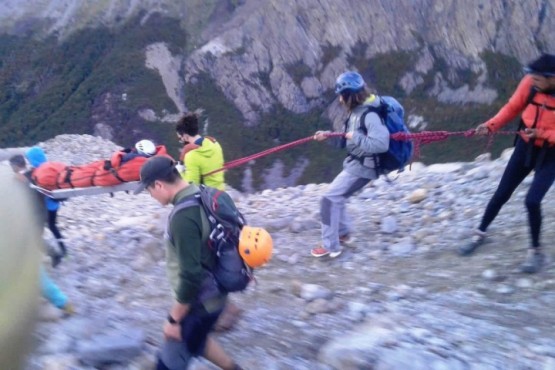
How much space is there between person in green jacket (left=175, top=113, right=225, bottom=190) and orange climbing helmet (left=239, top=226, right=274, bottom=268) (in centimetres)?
321

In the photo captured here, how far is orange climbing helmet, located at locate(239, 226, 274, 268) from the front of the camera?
12.7ft

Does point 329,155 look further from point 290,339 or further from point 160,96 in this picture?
point 290,339

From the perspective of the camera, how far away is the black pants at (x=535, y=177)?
18.7ft

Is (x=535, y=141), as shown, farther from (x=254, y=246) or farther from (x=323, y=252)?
(x=254, y=246)

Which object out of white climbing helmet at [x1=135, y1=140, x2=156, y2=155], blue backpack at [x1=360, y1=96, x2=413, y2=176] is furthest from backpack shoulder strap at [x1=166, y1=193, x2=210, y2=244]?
white climbing helmet at [x1=135, y1=140, x2=156, y2=155]

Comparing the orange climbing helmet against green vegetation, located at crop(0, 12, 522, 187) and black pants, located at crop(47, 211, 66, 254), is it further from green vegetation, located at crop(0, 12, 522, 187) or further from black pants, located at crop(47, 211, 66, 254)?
green vegetation, located at crop(0, 12, 522, 187)

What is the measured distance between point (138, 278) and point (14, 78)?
109m

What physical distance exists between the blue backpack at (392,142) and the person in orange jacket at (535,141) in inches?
40.4

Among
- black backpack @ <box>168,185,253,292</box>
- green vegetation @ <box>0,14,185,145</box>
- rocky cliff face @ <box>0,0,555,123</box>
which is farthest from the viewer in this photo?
green vegetation @ <box>0,14,185,145</box>

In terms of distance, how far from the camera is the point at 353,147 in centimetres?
670

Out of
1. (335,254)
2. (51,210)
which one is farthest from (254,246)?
(51,210)

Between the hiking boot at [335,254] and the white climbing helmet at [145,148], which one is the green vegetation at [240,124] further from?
the hiking boot at [335,254]

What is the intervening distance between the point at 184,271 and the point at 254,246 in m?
0.45

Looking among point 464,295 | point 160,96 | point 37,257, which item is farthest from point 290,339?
point 160,96
